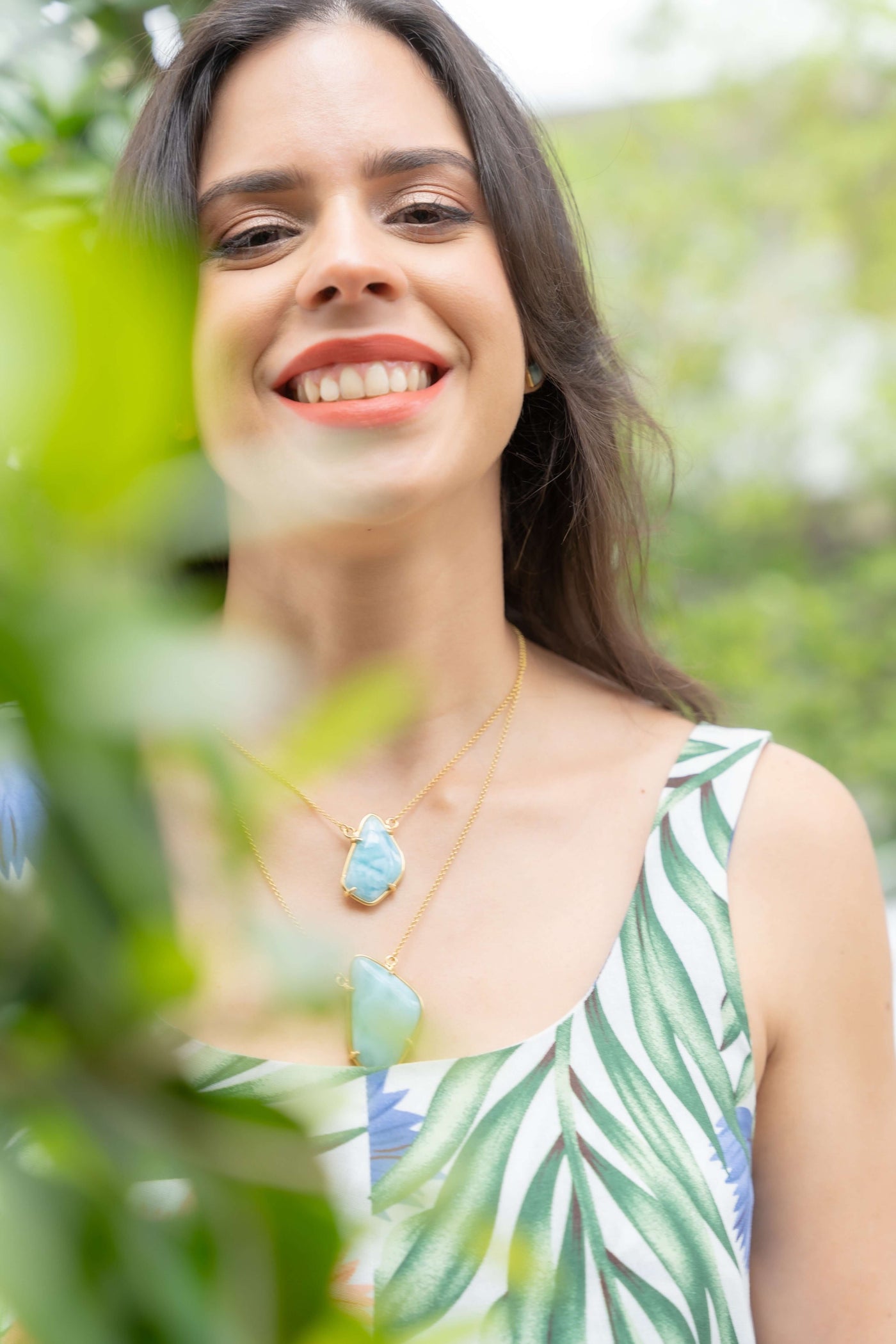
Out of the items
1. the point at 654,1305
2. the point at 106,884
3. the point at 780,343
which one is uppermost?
the point at 780,343

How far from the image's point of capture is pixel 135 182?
133cm

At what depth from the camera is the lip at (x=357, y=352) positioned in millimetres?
1268

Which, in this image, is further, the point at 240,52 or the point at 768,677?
the point at 768,677

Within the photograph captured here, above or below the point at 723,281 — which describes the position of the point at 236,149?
below

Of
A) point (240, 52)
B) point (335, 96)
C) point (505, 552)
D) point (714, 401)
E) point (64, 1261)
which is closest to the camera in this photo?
point (64, 1261)

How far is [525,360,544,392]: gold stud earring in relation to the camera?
1585mm

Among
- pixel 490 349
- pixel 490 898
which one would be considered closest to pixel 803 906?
pixel 490 898

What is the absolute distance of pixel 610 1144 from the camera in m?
1.19

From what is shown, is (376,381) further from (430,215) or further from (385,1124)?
(385,1124)

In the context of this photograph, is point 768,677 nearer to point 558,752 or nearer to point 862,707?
point 862,707

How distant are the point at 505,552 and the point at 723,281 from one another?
6120 millimetres

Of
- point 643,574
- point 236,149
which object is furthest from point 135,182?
point 643,574

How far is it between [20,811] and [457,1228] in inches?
5.0

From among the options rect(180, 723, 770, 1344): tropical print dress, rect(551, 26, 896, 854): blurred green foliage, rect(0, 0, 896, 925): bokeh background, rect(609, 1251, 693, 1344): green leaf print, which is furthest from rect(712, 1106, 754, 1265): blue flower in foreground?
rect(551, 26, 896, 854): blurred green foliage
